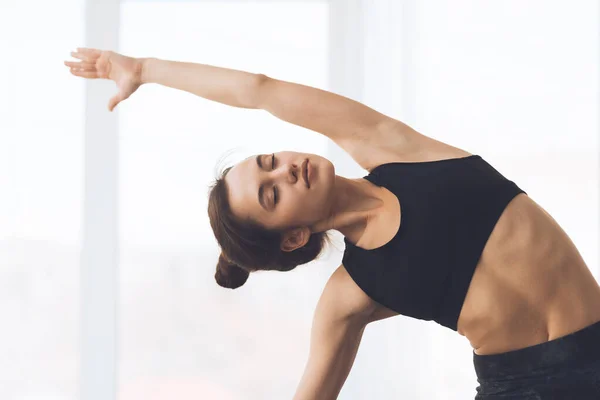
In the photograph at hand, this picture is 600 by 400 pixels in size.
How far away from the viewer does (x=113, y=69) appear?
1589 millimetres

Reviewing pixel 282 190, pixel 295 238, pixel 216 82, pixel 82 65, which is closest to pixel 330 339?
pixel 295 238

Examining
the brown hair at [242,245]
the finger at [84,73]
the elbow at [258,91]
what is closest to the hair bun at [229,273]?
the brown hair at [242,245]

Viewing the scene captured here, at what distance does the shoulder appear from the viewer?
1.49m

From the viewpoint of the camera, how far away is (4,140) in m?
3.11

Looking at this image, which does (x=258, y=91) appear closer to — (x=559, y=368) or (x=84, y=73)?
(x=84, y=73)

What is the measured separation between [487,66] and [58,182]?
183 cm

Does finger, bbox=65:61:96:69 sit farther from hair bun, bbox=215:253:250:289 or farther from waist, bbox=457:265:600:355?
waist, bbox=457:265:600:355

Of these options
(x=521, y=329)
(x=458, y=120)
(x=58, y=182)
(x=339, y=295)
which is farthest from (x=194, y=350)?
(x=521, y=329)

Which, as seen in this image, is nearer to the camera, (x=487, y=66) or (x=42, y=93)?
(x=487, y=66)

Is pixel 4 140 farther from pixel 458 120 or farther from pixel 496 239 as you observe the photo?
pixel 496 239

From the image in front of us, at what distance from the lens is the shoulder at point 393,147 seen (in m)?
1.49

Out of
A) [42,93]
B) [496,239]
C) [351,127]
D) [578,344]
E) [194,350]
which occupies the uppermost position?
[42,93]

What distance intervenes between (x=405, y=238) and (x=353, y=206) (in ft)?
0.45

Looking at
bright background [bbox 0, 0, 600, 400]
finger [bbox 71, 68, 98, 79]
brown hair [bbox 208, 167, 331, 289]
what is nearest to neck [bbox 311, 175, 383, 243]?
brown hair [bbox 208, 167, 331, 289]
